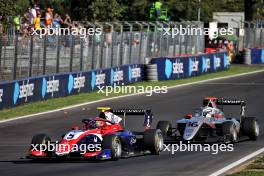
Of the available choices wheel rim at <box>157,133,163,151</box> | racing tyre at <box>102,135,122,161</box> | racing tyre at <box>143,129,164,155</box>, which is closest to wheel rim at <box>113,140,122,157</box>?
racing tyre at <box>102,135,122,161</box>

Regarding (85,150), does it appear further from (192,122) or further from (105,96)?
(105,96)

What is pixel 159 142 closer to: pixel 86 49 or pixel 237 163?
pixel 237 163

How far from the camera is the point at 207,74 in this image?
42.4 metres

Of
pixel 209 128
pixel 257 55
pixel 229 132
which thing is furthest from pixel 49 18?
pixel 257 55

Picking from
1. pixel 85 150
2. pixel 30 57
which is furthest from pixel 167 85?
pixel 85 150

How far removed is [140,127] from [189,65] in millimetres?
18176

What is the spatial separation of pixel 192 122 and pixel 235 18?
3851cm

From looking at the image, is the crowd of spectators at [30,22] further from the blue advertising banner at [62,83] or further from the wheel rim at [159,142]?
the wheel rim at [159,142]

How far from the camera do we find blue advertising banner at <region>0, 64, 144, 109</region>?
26.1 meters

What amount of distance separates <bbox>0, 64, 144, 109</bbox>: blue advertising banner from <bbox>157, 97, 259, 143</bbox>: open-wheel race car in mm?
8099

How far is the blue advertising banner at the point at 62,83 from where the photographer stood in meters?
26.1

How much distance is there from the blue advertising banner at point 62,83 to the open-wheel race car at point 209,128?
8099mm

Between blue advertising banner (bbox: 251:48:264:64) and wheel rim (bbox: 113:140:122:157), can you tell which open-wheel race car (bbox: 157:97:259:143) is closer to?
wheel rim (bbox: 113:140:122:157)

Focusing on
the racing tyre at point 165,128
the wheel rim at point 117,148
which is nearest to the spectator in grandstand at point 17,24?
the racing tyre at point 165,128
